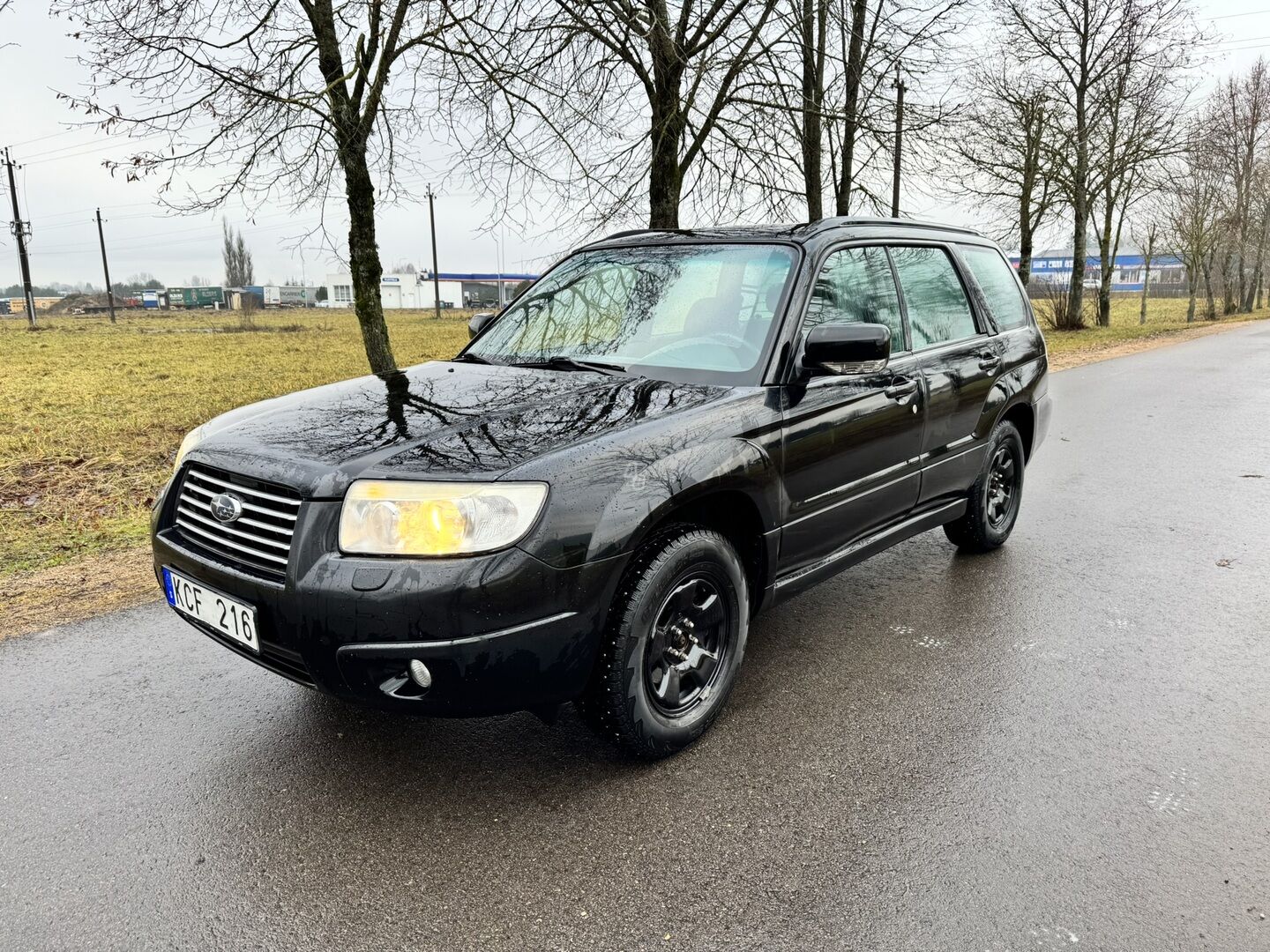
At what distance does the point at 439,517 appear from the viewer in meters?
2.36

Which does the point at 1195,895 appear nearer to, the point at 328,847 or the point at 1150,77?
the point at 328,847

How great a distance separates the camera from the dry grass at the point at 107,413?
573cm

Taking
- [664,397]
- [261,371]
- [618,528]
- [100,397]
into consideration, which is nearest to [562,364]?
[664,397]

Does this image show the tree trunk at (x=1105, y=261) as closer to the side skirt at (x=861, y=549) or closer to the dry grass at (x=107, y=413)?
the dry grass at (x=107, y=413)

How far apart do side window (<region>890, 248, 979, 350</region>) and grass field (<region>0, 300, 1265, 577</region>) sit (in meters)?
4.74

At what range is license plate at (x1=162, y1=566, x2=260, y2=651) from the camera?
2.55 m

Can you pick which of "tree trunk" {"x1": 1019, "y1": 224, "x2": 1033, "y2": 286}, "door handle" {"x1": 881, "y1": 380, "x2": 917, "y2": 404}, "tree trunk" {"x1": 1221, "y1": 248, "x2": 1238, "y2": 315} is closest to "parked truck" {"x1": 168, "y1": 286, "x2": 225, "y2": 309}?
"tree trunk" {"x1": 1019, "y1": 224, "x2": 1033, "y2": 286}

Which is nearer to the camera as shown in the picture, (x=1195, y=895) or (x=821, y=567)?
(x=1195, y=895)

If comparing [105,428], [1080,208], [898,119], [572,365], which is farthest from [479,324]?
[1080,208]

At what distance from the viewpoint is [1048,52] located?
27828 mm

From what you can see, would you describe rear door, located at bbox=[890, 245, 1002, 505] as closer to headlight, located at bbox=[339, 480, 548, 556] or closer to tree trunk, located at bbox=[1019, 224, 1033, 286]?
headlight, located at bbox=[339, 480, 548, 556]

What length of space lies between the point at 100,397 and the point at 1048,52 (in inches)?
1140

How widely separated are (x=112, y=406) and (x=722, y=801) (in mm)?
12341

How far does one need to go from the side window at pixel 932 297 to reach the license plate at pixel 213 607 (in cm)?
303
